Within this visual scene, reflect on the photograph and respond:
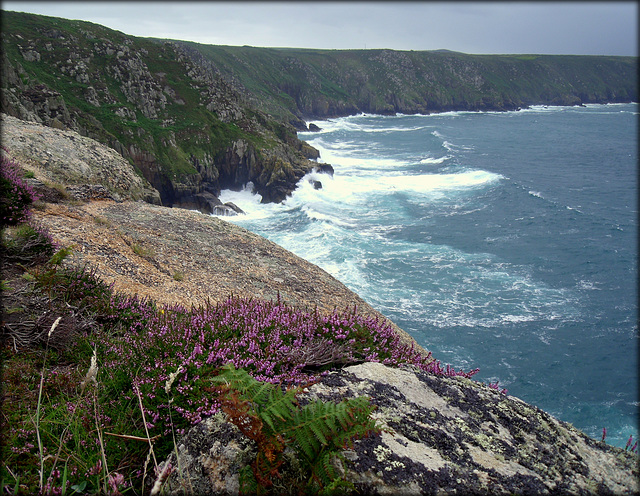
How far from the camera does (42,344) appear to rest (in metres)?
4.18

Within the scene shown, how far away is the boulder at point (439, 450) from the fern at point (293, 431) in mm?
128

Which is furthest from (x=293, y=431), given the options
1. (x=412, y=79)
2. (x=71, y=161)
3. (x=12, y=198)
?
(x=412, y=79)

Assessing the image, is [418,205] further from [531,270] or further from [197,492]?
[197,492]

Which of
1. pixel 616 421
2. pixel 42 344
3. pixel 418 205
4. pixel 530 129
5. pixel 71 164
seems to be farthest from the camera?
pixel 530 129

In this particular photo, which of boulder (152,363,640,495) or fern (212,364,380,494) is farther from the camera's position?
boulder (152,363,640,495)

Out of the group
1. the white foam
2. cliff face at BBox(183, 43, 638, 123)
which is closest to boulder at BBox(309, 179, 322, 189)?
the white foam

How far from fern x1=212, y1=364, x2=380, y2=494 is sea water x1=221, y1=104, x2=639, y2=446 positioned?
18.3 m

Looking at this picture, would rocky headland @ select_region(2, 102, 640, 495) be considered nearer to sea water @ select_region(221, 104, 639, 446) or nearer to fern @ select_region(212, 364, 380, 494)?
fern @ select_region(212, 364, 380, 494)

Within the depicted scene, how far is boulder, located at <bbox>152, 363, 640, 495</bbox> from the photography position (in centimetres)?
240

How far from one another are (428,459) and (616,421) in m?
20.0

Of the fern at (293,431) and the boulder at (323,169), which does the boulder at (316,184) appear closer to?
the boulder at (323,169)

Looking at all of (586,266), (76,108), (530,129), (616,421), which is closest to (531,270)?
(586,266)

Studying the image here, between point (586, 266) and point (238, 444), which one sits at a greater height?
point (238, 444)

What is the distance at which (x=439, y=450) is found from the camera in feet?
9.09
